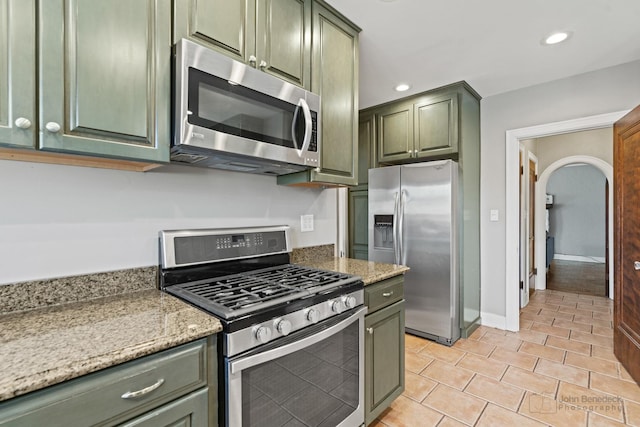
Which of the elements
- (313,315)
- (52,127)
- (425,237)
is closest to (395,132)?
(425,237)

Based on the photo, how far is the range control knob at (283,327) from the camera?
1154 mm

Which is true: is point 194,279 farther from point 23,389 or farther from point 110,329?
point 23,389

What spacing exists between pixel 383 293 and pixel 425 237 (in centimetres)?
143

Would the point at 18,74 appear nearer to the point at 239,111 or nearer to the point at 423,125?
the point at 239,111

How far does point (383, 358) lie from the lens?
1771 millimetres

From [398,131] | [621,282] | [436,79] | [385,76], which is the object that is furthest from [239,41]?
[621,282]

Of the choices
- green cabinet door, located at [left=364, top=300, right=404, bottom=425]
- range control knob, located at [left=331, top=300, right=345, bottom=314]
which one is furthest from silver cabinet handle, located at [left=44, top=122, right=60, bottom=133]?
green cabinet door, located at [left=364, top=300, right=404, bottom=425]

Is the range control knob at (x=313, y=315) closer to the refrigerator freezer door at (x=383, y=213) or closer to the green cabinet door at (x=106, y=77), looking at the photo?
the green cabinet door at (x=106, y=77)

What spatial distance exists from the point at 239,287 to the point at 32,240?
2.60 ft

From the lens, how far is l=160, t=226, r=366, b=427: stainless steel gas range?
1065mm

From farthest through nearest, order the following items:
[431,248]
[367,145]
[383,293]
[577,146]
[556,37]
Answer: [577,146] < [367,145] < [431,248] < [556,37] < [383,293]

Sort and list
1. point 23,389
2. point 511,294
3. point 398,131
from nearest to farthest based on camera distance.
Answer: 1. point 23,389
2. point 511,294
3. point 398,131

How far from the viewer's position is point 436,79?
2.92m

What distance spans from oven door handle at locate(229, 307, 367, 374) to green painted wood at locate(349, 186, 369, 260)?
215cm
